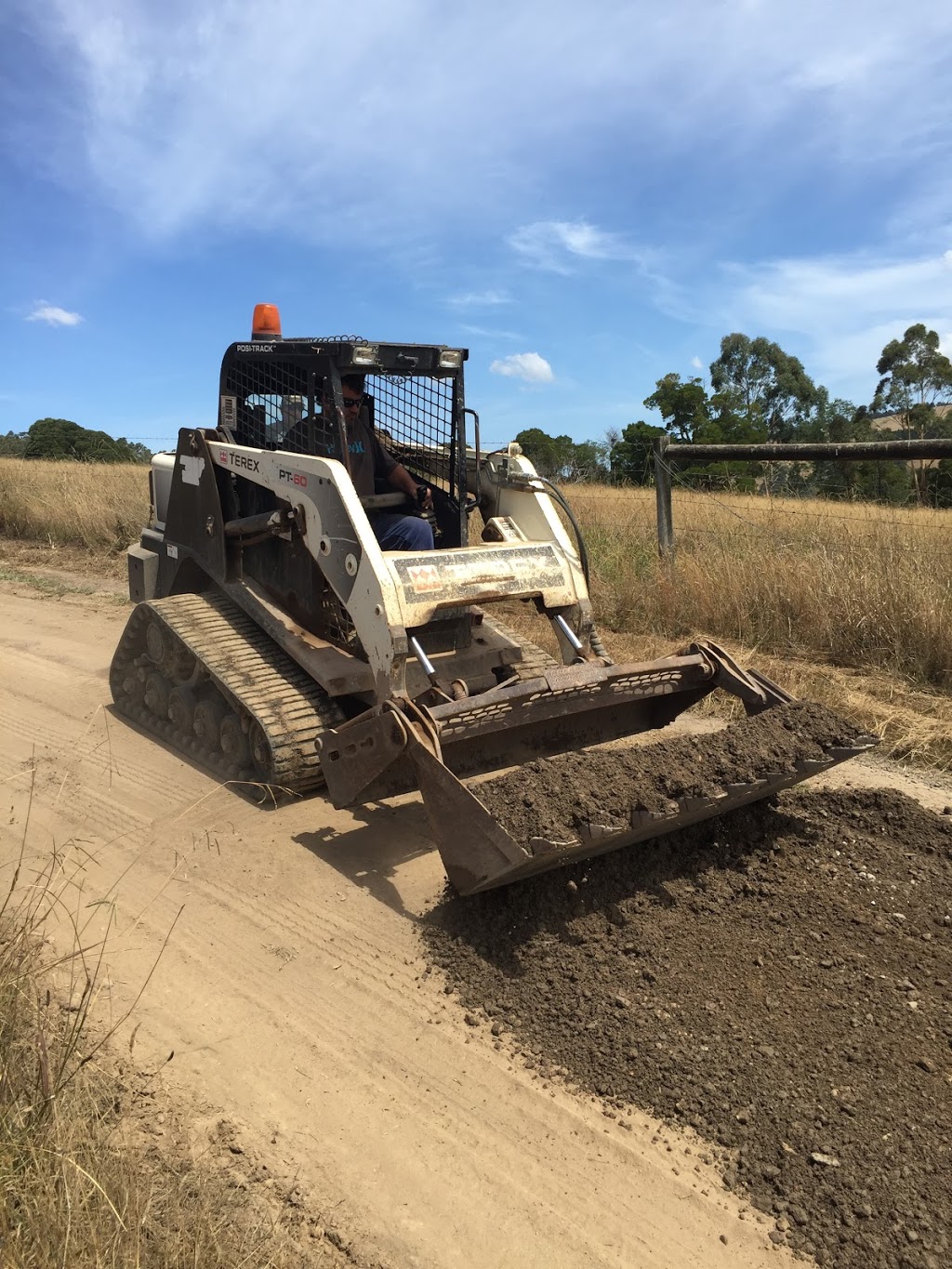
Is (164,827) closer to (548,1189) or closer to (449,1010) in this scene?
(449,1010)

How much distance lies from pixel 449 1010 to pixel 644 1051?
2.18 ft

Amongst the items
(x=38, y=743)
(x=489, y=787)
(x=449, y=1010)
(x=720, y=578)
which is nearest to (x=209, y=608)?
(x=38, y=743)

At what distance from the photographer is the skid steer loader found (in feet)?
12.9

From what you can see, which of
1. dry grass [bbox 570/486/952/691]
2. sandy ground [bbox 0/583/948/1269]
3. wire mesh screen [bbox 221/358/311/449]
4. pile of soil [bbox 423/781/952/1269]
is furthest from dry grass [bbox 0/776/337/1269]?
dry grass [bbox 570/486/952/691]

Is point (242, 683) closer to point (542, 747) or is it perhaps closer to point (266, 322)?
point (542, 747)

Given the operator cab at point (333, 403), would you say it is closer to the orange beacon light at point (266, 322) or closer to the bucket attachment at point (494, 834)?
the orange beacon light at point (266, 322)

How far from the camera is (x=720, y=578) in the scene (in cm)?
803

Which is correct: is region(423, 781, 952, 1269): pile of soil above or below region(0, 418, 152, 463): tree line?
below

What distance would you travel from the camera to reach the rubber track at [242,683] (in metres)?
4.65

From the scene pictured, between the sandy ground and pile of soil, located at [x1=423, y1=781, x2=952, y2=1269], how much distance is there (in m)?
0.14

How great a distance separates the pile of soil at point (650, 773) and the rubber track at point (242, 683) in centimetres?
135

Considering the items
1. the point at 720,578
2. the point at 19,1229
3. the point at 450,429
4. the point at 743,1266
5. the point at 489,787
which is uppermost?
the point at 450,429

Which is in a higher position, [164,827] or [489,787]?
[489,787]

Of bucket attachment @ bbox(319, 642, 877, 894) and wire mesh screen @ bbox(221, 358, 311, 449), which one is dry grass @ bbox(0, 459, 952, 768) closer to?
bucket attachment @ bbox(319, 642, 877, 894)
